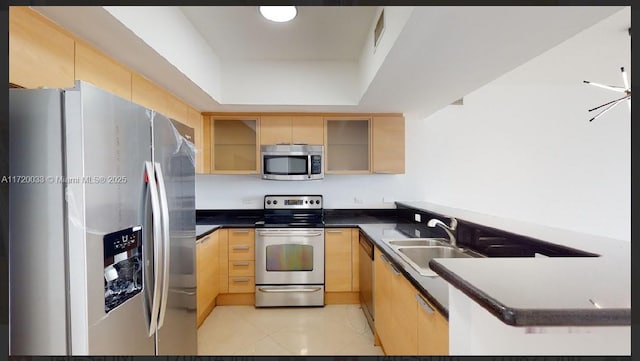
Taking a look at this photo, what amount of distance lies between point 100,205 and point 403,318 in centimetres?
149

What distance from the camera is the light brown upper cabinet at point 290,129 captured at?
3137 millimetres

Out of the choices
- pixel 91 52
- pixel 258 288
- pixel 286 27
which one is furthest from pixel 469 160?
pixel 91 52

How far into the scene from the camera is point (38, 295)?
0.88 metres

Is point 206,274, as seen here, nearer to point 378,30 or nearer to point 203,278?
point 203,278

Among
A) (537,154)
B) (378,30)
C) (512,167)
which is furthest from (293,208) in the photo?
(537,154)

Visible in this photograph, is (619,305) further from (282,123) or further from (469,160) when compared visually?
(469,160)

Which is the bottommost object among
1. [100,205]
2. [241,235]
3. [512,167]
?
[241,235]

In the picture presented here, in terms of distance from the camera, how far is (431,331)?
1154 mm

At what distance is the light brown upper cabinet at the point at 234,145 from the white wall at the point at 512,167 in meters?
0.30

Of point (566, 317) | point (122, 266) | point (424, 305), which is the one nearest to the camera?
point (566, 317)

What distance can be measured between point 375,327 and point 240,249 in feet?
5.02

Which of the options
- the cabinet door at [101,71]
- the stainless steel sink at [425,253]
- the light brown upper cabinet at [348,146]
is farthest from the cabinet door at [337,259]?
the cabinet door at [101,71]

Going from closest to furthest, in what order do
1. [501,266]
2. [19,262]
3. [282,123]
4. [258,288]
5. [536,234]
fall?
[501,266] → [19,262] → [536,234] → [258,288] → [282,123]

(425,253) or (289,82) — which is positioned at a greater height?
(289,82)
